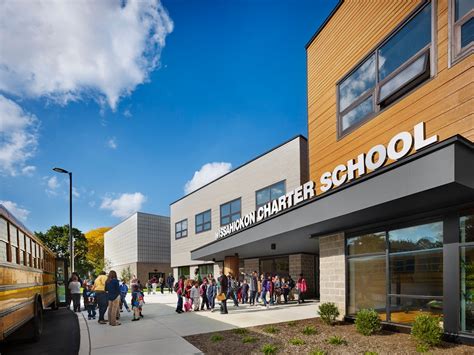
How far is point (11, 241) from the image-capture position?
8.01 m

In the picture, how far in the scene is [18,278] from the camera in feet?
26.9

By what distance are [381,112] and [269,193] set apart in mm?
13147

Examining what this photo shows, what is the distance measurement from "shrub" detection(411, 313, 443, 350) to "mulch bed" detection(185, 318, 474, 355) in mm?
152

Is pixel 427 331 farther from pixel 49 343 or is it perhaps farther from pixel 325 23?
pixel 325 23

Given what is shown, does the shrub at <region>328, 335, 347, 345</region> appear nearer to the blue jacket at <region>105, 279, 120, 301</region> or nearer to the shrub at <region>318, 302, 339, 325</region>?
the shrub at <region>318, 302, 339, 325</region>

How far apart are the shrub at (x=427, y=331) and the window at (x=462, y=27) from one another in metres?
5.36

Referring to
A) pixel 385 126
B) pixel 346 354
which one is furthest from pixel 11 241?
pixel 385 126

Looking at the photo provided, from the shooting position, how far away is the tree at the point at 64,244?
202 feet

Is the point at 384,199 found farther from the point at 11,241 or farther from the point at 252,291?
the point at 252,291

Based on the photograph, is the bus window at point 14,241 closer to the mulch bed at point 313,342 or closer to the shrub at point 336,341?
the mulch bed at point 313,342

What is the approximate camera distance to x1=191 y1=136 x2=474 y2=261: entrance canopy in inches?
243

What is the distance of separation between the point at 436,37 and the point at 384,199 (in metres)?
3.73

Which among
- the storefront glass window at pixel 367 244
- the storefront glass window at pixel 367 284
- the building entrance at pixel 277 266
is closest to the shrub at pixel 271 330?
the storefront glass window at pixel 367 284

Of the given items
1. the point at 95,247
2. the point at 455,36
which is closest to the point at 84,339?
the point at 455,36
